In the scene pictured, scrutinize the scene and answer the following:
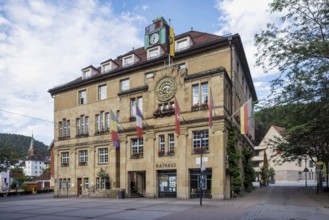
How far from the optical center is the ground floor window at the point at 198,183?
102 feet

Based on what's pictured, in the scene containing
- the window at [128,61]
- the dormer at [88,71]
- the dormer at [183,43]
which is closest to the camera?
the dormer at [183,43]

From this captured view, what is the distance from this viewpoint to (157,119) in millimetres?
34969

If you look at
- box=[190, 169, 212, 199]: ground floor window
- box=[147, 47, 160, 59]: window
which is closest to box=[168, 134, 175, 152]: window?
box=[190, 169, 212, 199]: ground floor window

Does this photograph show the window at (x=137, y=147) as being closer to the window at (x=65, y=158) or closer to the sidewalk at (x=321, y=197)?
the window at (x=65, y=158)

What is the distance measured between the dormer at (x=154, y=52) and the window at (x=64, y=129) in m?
16.4

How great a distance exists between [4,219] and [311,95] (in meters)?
19.6

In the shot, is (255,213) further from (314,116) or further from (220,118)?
(220,118)

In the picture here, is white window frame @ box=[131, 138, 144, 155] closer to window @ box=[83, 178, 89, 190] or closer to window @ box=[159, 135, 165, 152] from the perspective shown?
window @ box=[159, 135, 165, 152]

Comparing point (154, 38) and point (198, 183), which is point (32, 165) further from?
point (198, 183)

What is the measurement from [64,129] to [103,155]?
9.88 m

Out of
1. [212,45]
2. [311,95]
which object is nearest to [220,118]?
[212,45]

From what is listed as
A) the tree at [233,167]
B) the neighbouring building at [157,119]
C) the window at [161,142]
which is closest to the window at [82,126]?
the neighbouring building at [157,119]

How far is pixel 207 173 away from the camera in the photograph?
31.4 metres

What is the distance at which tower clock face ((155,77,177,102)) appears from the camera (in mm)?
34463
